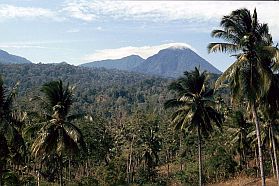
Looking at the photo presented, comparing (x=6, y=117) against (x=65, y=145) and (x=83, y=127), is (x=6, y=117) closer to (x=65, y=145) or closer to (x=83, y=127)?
(x=65, y=145)

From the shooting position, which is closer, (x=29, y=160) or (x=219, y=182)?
(x=219, y=182)

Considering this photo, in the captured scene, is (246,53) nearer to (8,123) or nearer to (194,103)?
(194,103)

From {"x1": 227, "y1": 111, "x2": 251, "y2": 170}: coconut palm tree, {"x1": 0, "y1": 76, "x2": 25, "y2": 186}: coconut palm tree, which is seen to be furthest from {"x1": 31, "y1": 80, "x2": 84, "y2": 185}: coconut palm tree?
{"x1": 227, "y1": 111, "x2": 251, "y2": 170}: coconut palm tree

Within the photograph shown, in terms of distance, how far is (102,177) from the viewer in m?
51.1

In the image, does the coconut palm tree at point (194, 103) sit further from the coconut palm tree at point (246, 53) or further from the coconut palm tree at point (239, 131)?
the coconut palm tree at point (239, 131)

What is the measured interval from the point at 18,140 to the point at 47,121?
298 centimetres

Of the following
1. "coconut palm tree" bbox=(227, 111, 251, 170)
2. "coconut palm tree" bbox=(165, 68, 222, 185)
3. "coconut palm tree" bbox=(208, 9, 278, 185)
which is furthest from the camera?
"coconut palm tree" bbox=(227, 111, 251, 170)

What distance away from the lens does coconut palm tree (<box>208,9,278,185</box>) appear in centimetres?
2119

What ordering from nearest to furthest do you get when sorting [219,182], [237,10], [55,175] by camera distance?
[237,10] → [219,182] → [55,175]

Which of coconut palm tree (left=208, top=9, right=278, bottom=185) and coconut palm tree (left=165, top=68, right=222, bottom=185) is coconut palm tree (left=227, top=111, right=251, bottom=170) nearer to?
coconut palm tree (left=165, top=68, right=222, bottom=185)

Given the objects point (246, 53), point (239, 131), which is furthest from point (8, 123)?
point (239, 131)

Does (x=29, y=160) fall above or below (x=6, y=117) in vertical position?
below

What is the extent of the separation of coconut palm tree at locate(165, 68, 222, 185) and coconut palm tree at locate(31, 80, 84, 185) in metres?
8.20

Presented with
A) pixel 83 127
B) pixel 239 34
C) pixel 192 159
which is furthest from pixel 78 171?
pixel 239 34
